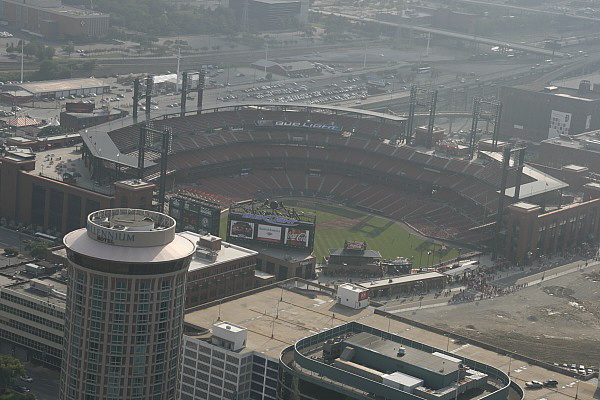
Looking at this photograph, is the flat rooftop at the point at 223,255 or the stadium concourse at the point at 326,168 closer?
the flat rooftop at the point at 223,255

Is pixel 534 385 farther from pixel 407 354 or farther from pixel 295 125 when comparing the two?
pixel 295 125

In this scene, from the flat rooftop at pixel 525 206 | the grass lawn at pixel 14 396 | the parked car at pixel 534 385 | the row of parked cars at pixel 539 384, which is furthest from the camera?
the flat rooftop at pixel 525 206

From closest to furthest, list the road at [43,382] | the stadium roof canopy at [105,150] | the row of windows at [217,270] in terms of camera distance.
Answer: the road at [43,382]
the row of windows at [217,270]
the stadium roof canopy at [105,150]

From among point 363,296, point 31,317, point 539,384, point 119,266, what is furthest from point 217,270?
point 119,266

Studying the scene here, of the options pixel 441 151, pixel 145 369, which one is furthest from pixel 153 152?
pixel 145 369

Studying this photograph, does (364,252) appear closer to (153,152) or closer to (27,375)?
(153,152)

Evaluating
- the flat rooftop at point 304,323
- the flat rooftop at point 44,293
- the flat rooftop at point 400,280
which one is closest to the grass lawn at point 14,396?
the flat rooftop at point 44,293

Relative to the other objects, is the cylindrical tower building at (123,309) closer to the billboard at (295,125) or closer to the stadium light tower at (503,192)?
the stadium light tower at (503,192)
